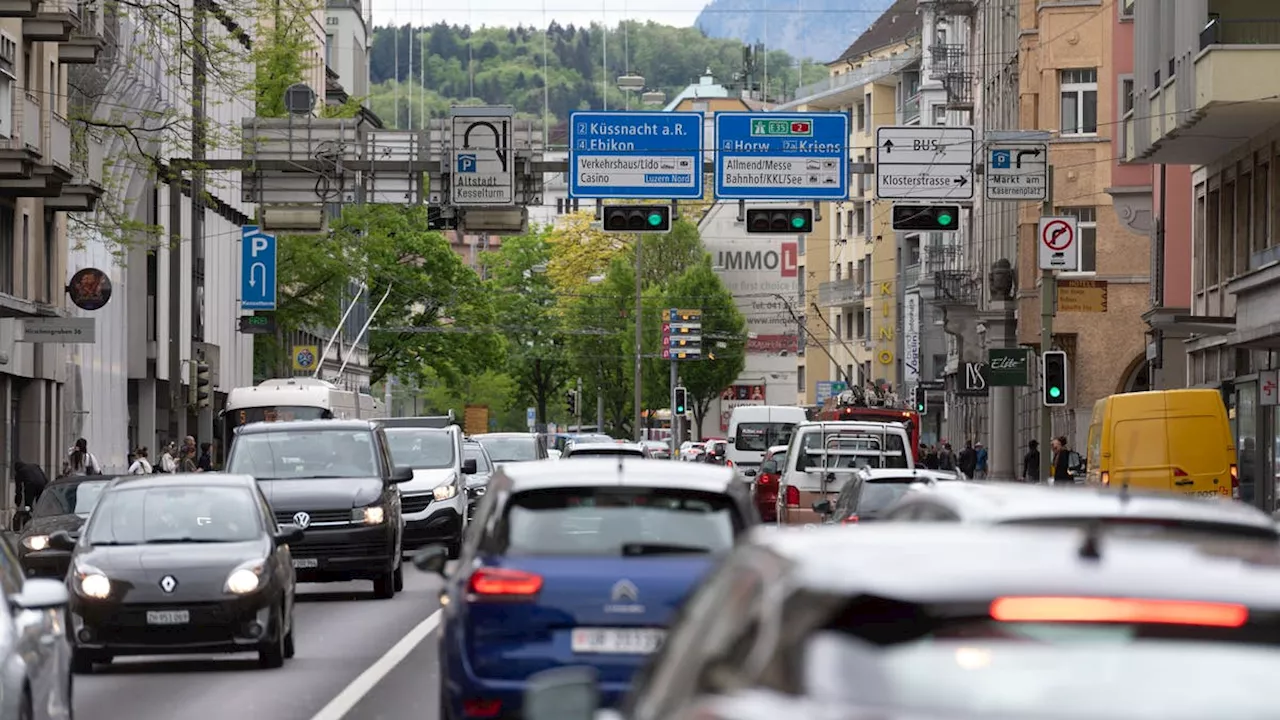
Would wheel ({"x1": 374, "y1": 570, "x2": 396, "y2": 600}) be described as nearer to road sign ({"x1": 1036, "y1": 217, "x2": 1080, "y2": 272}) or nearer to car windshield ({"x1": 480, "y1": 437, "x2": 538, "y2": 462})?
road sign ({"x1": 1036, "y1": 217, "x2": 1080, "y2": 272})

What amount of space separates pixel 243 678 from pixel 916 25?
390 ft

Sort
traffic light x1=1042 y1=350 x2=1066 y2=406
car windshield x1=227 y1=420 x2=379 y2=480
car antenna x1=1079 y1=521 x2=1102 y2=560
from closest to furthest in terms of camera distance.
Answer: car antenna x1=1079 y1=521 x2=1102 y2=560
car windshield x1=227 y1=420 x2=379 y2=480
traffic light x1=1042 y1=350 x2=1066 y2=406

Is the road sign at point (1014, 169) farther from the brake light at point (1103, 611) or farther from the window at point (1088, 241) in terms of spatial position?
the brake light at point (1103, 611)

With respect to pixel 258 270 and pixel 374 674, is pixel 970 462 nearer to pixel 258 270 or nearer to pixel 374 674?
pixel 258 270

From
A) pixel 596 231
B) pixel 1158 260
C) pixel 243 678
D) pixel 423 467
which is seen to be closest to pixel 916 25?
pixel 596 231

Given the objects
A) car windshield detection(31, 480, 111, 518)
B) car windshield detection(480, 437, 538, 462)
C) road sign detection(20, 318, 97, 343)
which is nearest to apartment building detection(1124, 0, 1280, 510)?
car windshield detection(480, 437, 538, 462)

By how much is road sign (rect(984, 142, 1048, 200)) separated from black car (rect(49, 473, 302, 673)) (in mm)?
28857

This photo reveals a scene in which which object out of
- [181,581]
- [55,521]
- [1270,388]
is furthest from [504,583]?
[1270,388]

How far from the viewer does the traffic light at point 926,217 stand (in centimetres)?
4738

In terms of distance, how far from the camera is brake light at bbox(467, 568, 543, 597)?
11695 mm

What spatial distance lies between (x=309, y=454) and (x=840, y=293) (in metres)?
106

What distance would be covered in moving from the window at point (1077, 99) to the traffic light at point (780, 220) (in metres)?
21.2

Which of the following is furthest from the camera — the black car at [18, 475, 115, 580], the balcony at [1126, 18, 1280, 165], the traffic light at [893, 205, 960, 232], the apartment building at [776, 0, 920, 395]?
the apartment building at [776, 0, 920, 395]

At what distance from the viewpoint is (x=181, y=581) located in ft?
62.7
